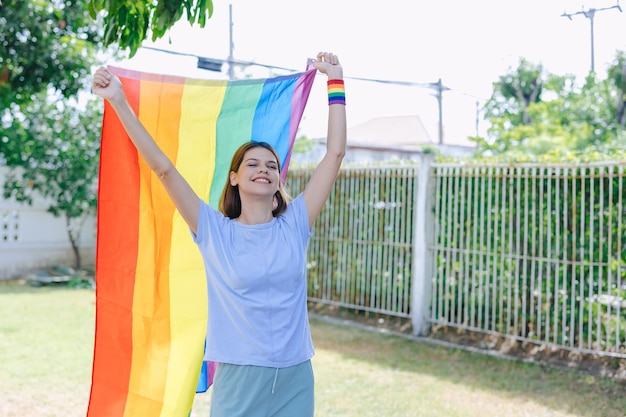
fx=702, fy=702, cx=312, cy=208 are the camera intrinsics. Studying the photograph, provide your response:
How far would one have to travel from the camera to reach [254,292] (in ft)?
8.36

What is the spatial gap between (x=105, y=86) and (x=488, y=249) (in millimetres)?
5681

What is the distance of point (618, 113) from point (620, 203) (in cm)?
1852

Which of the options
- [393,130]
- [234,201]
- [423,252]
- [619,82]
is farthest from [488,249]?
[393,130]

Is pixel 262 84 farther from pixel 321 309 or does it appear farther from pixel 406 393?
pixel 321 309

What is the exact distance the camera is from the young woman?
252 cm

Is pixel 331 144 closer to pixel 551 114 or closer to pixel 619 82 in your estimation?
pixel 551 114

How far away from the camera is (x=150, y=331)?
3270 millimetres

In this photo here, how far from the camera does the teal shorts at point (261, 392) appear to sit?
2498 millimetres

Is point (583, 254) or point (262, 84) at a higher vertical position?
point (262, 84)

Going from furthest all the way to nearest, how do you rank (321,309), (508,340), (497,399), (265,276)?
(321,309) → (508,340) → (497,399) → (265,276)

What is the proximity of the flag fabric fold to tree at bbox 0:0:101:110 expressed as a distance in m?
7.33

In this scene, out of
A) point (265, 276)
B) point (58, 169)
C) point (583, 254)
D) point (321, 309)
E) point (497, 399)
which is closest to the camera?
point (265, 276)

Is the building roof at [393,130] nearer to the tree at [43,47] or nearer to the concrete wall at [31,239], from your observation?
the concrete wall at [31,239]

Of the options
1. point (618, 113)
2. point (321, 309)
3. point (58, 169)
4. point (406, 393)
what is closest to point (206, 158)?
point (406, 393)
